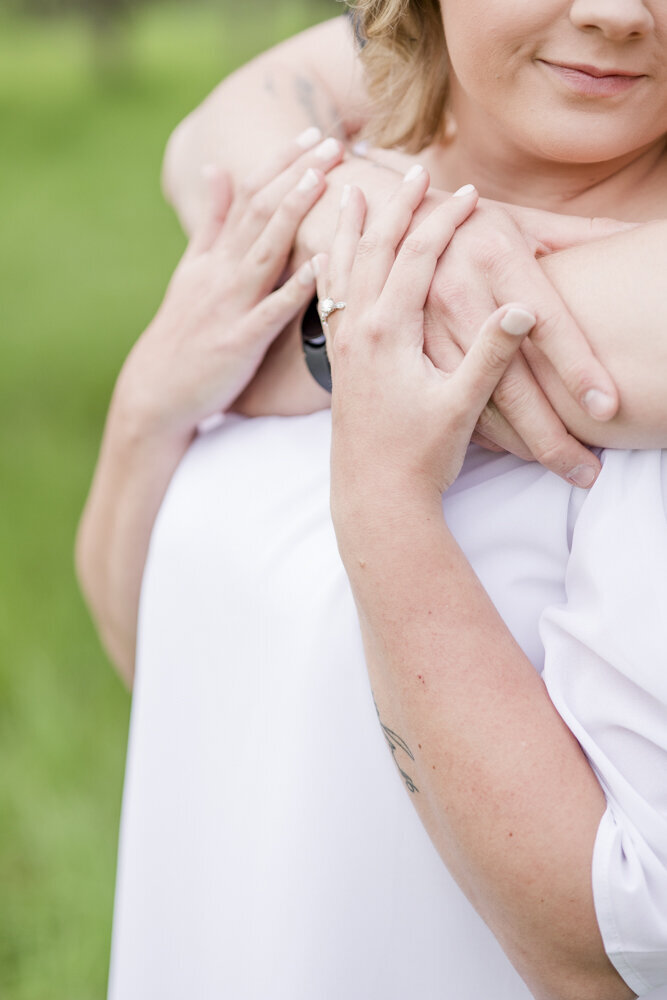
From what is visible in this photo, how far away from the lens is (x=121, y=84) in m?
12.1

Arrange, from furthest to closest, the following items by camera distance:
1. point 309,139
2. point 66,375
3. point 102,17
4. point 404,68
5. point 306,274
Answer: point 102,17
point 66,375
point 404,68
point 309,139
point 306,274

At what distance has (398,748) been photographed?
1.23m

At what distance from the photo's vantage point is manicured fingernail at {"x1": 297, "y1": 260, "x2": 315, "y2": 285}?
4.77ft

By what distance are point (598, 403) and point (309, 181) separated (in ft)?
1.94

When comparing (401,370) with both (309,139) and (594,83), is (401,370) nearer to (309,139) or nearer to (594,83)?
(594,83)

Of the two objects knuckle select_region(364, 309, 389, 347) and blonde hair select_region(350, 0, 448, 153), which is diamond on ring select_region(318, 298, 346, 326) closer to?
knuckle select_region(364, 309, 389, 347)

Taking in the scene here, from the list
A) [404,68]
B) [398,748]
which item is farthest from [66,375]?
[398,748]

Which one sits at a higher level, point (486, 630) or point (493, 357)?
point (493, 357)

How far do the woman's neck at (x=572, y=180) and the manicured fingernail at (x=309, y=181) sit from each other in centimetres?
25

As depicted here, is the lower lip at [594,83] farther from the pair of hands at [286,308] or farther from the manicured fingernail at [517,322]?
the manicured fingernail at [517,322]

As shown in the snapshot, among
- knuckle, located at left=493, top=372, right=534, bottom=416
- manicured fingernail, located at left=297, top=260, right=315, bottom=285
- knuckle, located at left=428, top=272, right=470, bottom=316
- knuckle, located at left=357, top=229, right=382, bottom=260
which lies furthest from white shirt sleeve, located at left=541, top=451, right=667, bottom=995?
manicured fingernail, located at left=297, top=260, right=315, bottom=285

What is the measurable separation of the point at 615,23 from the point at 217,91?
88 centimetres

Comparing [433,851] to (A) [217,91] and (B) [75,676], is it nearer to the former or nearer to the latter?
(A) [217,91]

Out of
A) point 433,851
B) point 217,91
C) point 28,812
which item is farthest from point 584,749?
point 28,812
